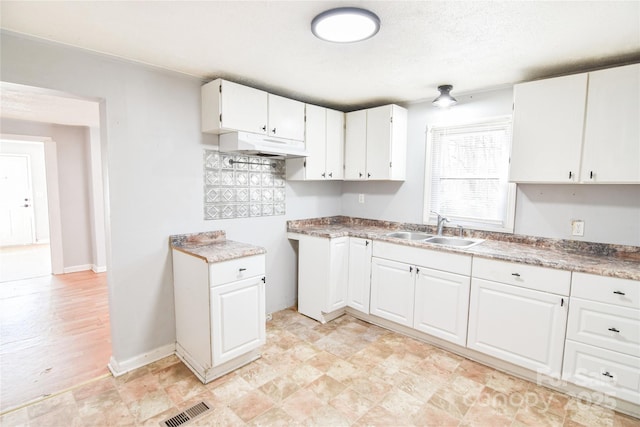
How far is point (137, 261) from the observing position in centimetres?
233

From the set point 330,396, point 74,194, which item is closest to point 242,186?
point 330,396

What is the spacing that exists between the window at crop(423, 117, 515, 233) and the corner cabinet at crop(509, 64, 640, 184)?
0.38 m

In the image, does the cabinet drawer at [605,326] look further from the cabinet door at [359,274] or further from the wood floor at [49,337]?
the wood floor at [49,337]

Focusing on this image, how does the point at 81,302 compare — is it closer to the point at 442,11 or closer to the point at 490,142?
the point at 442,11

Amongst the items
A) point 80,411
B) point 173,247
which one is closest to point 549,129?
point 173,247

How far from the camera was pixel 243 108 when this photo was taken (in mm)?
2539

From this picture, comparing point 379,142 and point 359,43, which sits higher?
point 359,43

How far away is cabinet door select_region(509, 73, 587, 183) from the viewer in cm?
216

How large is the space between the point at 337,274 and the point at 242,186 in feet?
4.23

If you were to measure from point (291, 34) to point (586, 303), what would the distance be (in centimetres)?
249

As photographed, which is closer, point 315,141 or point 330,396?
point 330,396

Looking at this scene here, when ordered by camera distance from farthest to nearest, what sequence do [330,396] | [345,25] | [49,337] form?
[49,337] < [330,396] < [345,25]

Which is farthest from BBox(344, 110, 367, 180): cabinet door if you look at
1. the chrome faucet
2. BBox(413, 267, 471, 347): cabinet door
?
BBox(413, 267, 471, 347): cabinet door

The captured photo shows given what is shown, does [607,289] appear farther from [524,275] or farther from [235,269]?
[235,269]
